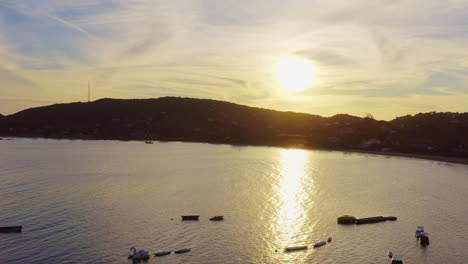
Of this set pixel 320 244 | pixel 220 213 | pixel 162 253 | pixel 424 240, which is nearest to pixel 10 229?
pixel 162 253

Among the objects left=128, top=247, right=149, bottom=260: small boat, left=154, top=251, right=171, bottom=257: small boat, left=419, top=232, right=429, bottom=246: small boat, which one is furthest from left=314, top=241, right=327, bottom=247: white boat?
left=128, top=247, right=149, bottom=260: small boat

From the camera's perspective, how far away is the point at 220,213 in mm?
69625

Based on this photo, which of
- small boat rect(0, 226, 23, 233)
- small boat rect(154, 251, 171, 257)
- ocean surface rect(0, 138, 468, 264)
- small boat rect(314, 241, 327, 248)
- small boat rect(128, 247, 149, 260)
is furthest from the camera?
small boat rect(314, 241, 327, 248)

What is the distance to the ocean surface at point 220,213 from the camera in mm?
48250

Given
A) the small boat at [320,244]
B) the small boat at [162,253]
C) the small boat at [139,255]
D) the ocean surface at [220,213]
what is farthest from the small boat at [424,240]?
the small boat at [139,255]

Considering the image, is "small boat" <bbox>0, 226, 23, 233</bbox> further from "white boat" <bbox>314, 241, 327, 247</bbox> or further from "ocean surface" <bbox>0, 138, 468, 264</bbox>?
"white boat" <bbox>314, 241, 327, 247</bbox>

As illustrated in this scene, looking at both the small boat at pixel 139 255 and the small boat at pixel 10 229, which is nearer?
the small boat at pixel 139 255

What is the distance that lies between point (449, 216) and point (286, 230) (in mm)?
36285

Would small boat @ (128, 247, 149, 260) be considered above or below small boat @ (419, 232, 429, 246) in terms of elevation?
above

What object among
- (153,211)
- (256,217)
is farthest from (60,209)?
(256,217)

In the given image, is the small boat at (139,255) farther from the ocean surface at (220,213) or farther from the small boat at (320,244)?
the small boat at (320,244)

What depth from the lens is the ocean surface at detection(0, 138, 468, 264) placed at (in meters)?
48.2

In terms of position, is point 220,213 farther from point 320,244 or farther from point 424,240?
point 424,240

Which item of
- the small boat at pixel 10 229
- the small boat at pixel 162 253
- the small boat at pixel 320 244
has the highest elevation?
the small boat at pixel 10 229
